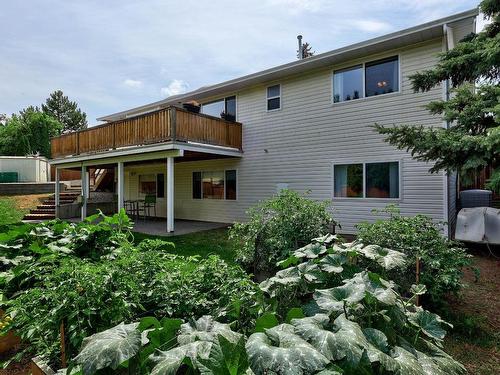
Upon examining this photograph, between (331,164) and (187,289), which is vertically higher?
(331,164)

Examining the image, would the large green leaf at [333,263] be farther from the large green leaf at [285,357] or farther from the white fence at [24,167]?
the white fence at [24,167]

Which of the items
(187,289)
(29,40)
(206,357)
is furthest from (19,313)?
(29,40)

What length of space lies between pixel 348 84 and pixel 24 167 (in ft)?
65.8

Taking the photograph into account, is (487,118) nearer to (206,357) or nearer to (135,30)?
(206,357)

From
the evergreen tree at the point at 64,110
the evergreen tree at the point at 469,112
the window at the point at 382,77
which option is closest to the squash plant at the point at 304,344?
the evergreen tree at the point at 469,112

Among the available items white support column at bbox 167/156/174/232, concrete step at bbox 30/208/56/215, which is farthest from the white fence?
white support column at bbox 167/156/174/232

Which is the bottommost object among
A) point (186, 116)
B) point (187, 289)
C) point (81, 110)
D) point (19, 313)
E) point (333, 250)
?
point (19, 313)

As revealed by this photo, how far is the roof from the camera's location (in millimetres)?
7293

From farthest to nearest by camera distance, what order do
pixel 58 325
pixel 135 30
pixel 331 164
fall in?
pixel 331 164
pixel 135 30
pixel 58 325

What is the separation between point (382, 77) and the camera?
8539 mm

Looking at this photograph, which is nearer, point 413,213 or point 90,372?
point 90,372

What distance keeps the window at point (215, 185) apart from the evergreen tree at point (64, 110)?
43687 millimetres

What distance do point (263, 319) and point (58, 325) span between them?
125 cm

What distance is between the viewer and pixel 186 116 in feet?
31.2
